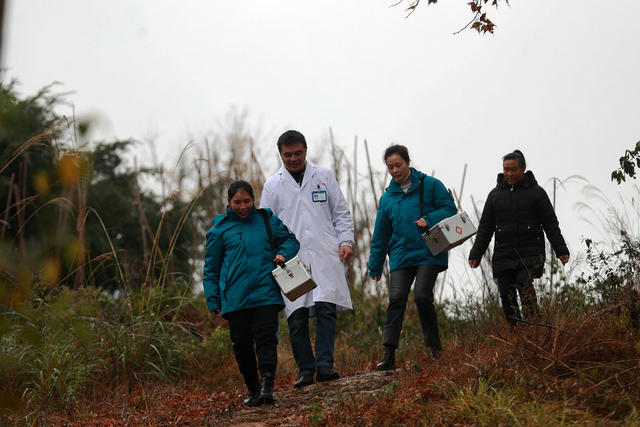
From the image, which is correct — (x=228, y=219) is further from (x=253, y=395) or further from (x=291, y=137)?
(x=253, y=395)

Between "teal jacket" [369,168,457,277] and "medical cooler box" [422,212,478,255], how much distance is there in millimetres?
121

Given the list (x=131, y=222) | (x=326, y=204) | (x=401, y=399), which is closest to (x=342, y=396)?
(x=401, y=399)

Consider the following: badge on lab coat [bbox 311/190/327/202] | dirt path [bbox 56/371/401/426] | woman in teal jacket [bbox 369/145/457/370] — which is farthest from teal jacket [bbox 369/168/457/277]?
dirt path [bbox 56/371/401/426]

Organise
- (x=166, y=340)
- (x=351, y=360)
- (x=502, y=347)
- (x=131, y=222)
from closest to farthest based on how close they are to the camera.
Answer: (x=502, y=347) → (x=166, y=340) → (x=351, y=360) → (x=131, y=222)

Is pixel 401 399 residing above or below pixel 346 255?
below

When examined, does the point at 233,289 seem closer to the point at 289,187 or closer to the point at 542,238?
the point at 289,187

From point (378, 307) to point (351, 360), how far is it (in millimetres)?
1935

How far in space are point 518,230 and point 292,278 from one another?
207 centimetres

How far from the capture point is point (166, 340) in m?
6.73

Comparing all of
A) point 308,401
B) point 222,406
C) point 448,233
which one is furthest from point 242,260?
point 448,233

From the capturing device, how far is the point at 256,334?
5.01 m

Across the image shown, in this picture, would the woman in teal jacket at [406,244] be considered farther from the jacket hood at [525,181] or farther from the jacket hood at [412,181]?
the jacket hood at [525,181]

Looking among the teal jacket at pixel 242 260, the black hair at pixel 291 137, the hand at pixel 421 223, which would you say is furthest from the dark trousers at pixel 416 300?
the black hair at pixel 291 137

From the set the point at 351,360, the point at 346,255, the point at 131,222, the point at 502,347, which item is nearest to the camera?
the point at 502,347
